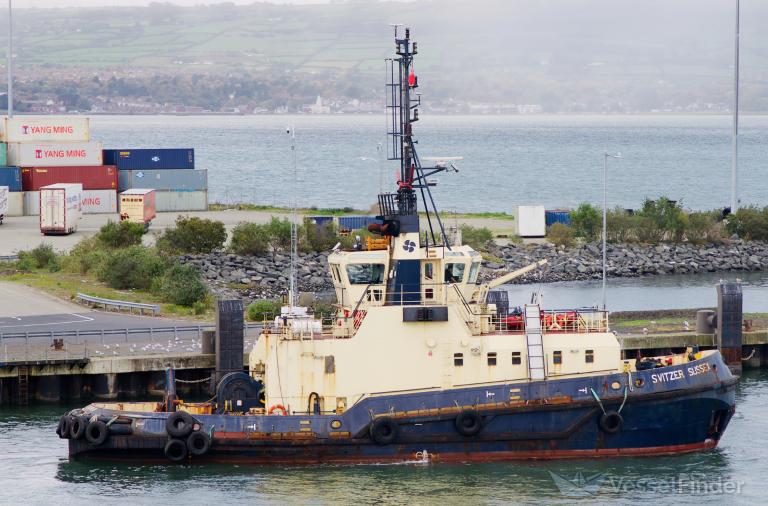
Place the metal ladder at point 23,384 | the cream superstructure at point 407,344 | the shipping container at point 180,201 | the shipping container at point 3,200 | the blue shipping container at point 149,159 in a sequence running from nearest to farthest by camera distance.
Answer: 1. the cream superstructure at point 407,344
2. the metal ladder at point 23,384
3. the shipping container at point 3,200
4. the blue shipping container at point 149,159
5. the shipping container at point 180,201

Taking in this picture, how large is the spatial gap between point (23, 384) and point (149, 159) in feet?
137

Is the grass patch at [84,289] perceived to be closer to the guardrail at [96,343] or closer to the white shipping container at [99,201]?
the guardrail at [96,343]

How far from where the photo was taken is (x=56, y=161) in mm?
72000

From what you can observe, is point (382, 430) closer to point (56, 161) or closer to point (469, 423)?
point (469, 423)

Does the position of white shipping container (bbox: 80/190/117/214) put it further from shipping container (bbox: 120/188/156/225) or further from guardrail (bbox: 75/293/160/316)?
guardrail (bbox: 75/293/160/316)

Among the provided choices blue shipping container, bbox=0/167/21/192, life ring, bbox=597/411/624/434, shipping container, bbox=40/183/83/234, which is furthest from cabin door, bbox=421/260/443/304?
blue shipping container, bbox=0/167/21/192

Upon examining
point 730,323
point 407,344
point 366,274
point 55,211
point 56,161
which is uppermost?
point 56,161

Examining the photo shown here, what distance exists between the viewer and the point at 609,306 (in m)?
50.6

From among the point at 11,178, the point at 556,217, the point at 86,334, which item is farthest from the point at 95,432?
the point at 11,178

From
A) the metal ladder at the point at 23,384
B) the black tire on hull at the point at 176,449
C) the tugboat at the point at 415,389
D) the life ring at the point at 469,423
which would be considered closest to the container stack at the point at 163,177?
the metal ladder at the point at 23,384

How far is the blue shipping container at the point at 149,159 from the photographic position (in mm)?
73550

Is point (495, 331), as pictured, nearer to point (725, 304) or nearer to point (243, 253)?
point (725, 304)

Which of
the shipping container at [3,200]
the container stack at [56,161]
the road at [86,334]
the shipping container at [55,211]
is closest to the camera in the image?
the road at [86,334]

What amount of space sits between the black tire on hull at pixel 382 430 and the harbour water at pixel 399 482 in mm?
611
